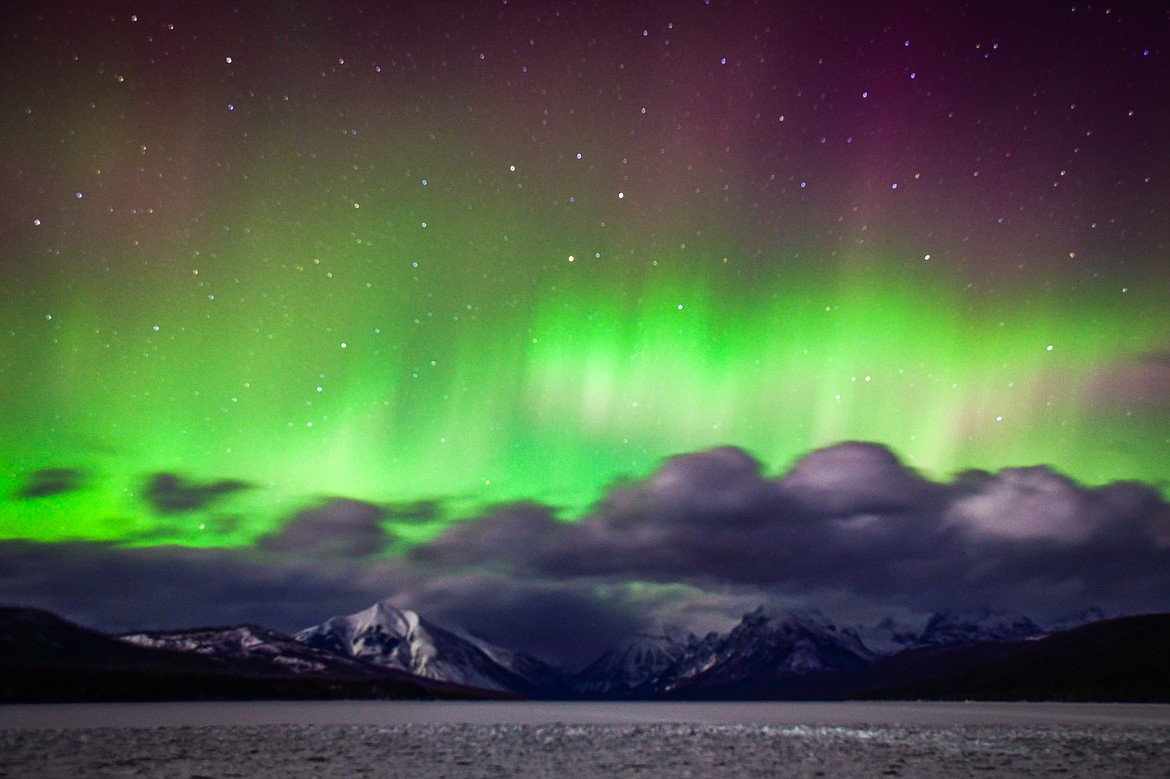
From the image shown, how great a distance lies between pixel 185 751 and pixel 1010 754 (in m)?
50.8

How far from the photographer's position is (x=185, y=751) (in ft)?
198

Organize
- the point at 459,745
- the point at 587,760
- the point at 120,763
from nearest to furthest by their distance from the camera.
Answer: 1. the point at 120,763
2. the point at 587,760
3. the point at 459,745

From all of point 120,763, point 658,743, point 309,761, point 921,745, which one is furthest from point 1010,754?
point 120,763

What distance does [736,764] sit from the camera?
51438 millimetres

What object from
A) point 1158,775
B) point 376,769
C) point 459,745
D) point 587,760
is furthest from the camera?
point 459,745

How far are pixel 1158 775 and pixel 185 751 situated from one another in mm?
53817

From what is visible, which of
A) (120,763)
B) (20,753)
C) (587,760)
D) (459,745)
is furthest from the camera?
(459,745)

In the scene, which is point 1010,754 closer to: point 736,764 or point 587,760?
point 736,764

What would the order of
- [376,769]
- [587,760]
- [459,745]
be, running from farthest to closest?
[459,745]
[587,760]
[376,769]

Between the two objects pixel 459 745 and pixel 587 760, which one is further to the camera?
pixel 459 745

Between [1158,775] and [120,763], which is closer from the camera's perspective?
[1158,775]

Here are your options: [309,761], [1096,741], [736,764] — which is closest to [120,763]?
[309,761]

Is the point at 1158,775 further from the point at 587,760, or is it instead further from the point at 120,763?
the point at 120,763

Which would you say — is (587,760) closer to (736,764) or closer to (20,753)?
(736,764)
